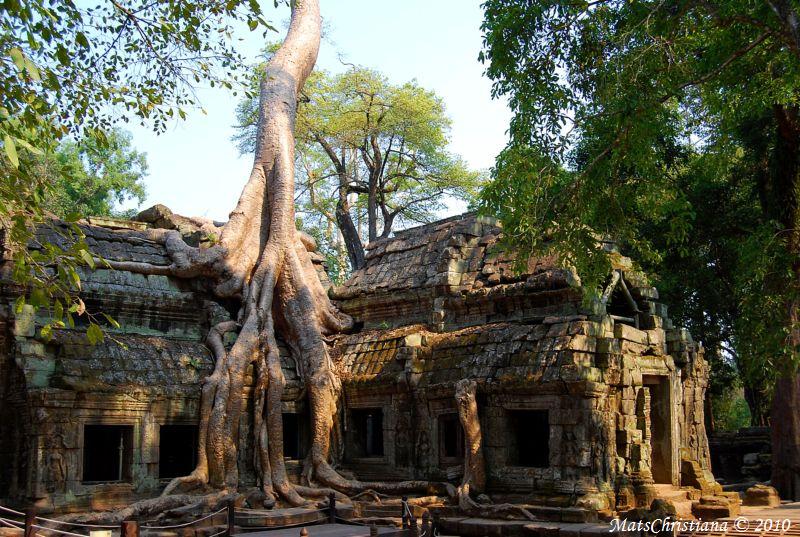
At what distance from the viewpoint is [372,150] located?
92.3 ft

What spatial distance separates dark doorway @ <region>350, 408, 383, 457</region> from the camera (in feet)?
47.9

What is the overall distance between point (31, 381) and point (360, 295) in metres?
5.91

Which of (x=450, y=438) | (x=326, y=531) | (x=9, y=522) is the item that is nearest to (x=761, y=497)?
(x=450, y=438)

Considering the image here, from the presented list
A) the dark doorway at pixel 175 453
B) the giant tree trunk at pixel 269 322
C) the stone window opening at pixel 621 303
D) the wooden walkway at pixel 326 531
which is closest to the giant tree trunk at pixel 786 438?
the stone window opening at pixel 621 303

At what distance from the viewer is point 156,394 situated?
492 inches

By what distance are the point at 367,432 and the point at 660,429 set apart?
5007 mm

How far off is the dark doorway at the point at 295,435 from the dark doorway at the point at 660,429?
17.9 ft

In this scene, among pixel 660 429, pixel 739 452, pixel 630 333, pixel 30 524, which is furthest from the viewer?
pixel 739 452

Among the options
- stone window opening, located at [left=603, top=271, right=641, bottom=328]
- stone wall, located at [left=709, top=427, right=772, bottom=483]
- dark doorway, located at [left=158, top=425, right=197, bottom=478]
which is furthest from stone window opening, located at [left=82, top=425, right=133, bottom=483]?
stone wall, located at [left=709, top=427, right=772, bottom=483]

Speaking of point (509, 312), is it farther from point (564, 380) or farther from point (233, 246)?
point (233, 246)

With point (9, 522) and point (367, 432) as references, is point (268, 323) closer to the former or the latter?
point (367, 432)

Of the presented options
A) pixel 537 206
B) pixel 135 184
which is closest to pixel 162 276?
pixel 537 206

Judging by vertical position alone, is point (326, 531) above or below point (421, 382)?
below

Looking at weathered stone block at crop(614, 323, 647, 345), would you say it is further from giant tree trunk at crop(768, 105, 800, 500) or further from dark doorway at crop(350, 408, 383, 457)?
dark doorway at crop(350, 408, 383, 457)
